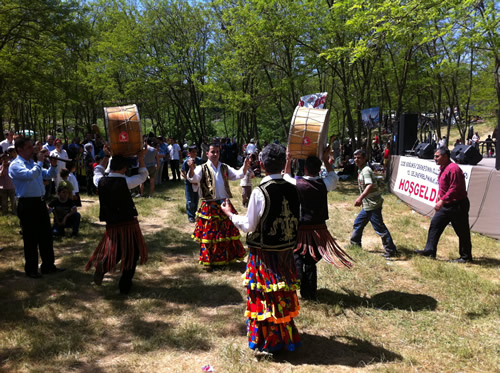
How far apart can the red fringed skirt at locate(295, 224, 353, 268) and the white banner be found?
5.62 m

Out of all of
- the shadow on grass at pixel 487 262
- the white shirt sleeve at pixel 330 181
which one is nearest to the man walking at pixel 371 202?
the shadow on grass at pixel 487 262

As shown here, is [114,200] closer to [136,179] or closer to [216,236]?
[136,179]

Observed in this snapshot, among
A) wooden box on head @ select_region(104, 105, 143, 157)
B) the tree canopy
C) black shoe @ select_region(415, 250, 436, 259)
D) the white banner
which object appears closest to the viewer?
wooden box on head @ select_region(104, 105, 143, 157)

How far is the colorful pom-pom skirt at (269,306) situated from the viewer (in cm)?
360

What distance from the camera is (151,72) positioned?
75.3ft

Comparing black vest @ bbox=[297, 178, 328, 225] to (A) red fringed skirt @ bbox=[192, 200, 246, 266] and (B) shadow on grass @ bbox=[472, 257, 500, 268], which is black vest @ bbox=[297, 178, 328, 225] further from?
(B) shadow on grass @ bbox=[472, 257, 500, 268]

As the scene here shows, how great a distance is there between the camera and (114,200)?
474cm

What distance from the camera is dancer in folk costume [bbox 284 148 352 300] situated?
4.71 meters

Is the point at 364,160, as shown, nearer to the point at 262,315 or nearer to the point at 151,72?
the point at 262,315

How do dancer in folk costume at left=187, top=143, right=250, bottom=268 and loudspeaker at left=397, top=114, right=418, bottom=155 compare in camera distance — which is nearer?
dancer in folk costume at left=187, top=143, right=250, bottom=268

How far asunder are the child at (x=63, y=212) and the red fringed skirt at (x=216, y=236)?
339cm

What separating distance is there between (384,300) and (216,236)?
261cm

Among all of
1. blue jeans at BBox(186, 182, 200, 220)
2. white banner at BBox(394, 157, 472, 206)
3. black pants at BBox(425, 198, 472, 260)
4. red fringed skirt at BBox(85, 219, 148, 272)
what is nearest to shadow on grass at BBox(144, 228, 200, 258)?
blue jeans at BBox(186, 182, 200, 220)

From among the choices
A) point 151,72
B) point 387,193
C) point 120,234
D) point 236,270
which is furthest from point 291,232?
point 151,72
